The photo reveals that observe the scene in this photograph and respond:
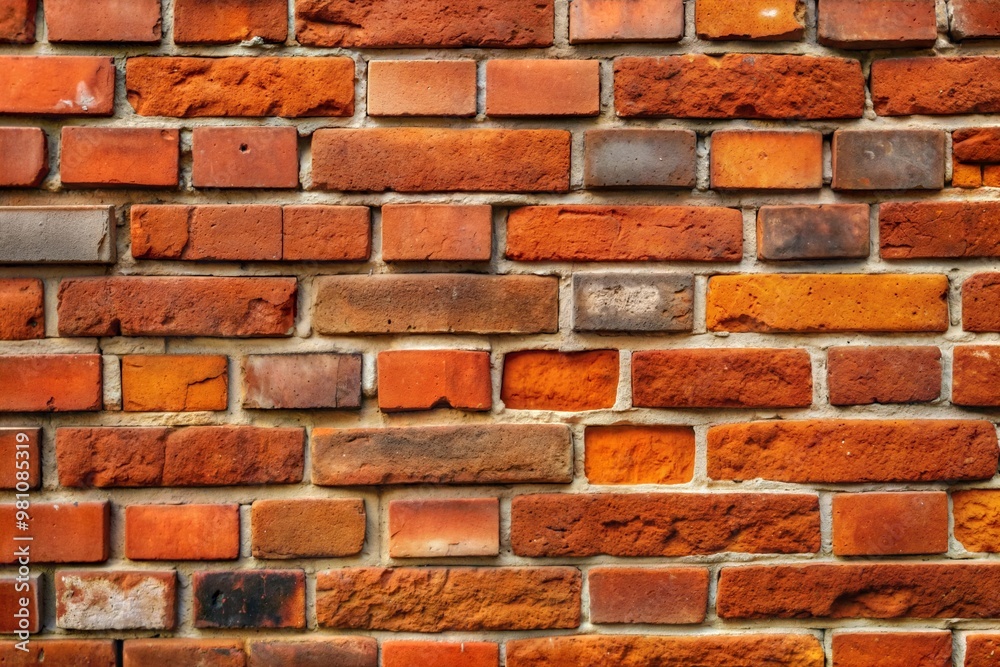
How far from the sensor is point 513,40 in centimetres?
90

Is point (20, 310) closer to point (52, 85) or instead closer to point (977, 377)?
point (52, 85)

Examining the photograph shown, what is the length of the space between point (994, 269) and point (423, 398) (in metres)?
0.73

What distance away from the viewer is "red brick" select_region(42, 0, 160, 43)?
89cm

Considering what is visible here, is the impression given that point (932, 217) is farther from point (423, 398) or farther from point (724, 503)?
point (423, 398)

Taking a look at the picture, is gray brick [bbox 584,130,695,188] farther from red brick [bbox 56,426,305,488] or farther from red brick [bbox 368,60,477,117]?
red brick [bbox 56,426,305,488]

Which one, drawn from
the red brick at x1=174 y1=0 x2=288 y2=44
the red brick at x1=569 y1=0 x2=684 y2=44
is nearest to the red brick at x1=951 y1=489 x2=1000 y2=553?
the red brick at x1=569 y1=0 x2=684 y2=44

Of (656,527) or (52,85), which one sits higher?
(52,85)

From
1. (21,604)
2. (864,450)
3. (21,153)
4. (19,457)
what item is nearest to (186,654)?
(21,604)

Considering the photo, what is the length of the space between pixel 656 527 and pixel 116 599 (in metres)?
0.67

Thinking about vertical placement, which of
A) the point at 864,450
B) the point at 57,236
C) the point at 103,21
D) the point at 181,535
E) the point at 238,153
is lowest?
the point at 181,535

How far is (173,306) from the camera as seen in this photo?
890 mm

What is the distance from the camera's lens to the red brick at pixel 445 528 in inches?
35.3

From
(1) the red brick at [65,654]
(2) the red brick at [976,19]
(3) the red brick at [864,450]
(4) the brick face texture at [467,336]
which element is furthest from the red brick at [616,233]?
(1) the red brick at [65,654]

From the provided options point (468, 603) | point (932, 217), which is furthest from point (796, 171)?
point (468, 603)
